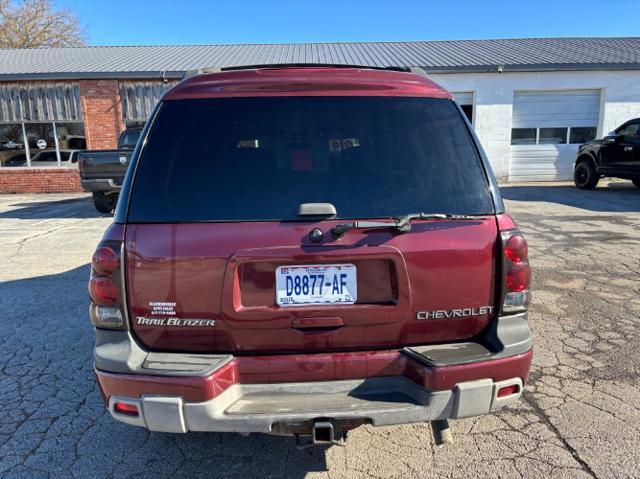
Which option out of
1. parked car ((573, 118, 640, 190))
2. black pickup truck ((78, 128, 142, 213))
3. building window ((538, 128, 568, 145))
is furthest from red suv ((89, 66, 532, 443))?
building window ((538, 128, 568, 145))

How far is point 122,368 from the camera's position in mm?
1973

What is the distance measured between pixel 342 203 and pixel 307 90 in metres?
0.61

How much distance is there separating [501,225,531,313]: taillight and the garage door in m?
15.5

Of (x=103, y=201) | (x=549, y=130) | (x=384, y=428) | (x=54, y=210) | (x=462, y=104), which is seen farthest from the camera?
(x=549, y=130)

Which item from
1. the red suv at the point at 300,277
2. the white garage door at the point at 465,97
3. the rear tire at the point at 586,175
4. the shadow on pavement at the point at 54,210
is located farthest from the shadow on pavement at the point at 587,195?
the shadow on pavement at the point at 54,210

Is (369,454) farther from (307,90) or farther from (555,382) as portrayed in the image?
(307,90)

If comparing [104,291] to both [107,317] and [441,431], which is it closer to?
[107,317]

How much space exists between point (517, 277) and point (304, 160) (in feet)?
3.85

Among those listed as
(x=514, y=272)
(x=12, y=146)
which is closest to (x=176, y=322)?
(x=514, y=272)

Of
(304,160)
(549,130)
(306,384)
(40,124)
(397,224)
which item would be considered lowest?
(306,384)

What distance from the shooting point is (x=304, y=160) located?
2234mm

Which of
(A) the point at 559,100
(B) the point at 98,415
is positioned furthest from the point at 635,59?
(B) the point at 98,415

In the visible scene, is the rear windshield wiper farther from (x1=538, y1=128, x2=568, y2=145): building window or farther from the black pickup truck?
(x1=538, y1=128, x2=568, y2=145): building window

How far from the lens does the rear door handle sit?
2.03 m
